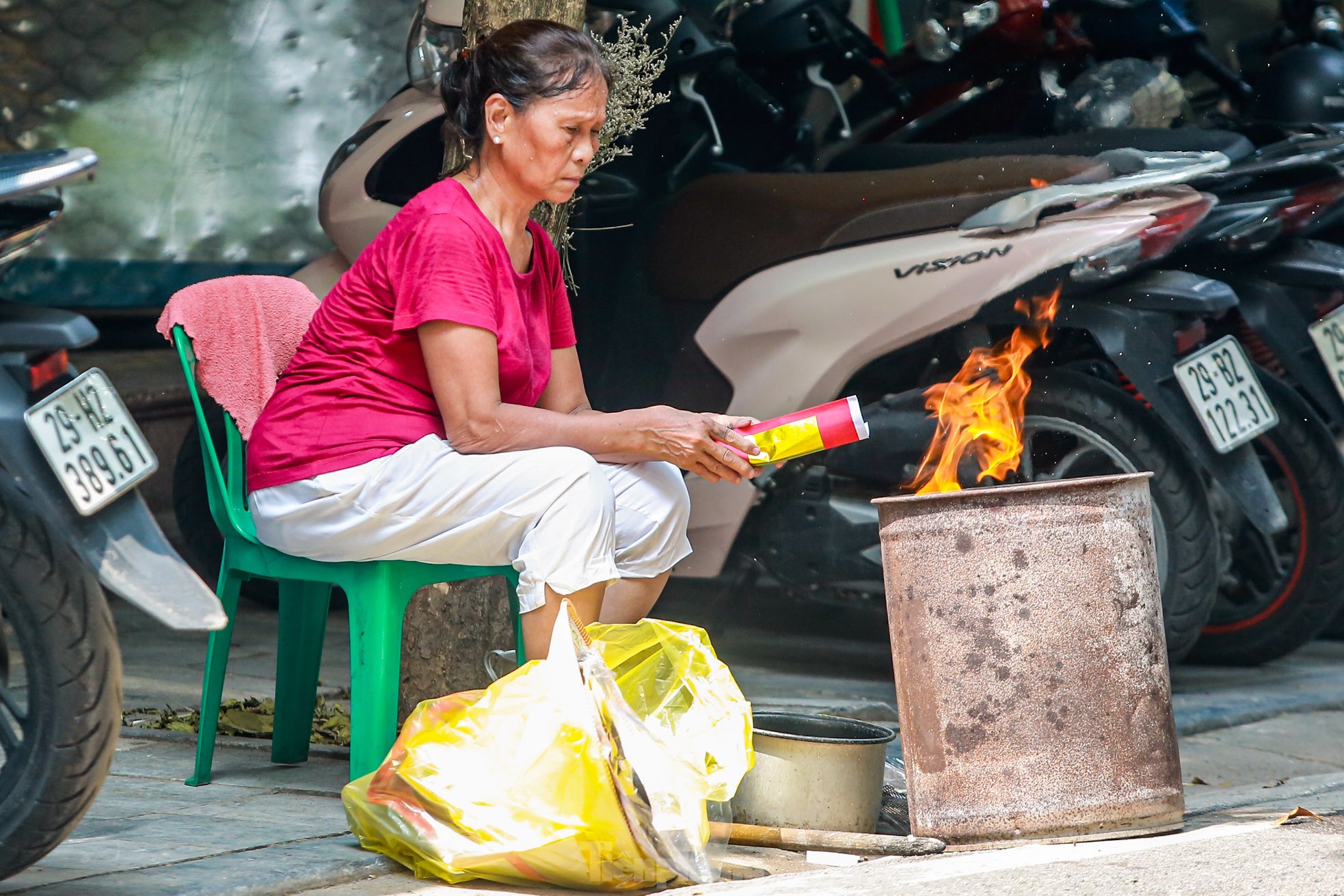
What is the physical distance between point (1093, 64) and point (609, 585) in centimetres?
255

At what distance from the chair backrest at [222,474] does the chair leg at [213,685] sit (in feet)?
0.37

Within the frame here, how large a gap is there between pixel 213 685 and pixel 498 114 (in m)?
1.19

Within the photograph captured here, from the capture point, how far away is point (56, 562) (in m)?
2.02

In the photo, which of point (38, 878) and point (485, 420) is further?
point (485, 420)

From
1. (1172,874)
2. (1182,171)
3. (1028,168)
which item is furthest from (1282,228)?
(1172,874)

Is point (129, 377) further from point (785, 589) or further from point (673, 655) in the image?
point (673, 655)

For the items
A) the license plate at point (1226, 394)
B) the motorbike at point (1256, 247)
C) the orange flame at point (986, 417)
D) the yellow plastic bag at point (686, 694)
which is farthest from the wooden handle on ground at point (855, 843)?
the motorbike at point (1256, 247)

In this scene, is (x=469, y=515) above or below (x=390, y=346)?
below

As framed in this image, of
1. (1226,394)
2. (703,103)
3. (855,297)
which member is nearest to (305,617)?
(855,297)

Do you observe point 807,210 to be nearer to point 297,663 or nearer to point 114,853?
point 297,663

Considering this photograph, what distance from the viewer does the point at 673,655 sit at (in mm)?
2695

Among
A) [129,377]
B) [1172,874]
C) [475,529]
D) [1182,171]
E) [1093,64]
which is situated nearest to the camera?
[1172,874]

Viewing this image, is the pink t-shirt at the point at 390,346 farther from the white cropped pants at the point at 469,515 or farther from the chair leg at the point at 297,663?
the chair leg at the point at 297,663

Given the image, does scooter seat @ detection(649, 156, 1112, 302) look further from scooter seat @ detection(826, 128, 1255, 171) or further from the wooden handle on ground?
the wooden handle on ground
